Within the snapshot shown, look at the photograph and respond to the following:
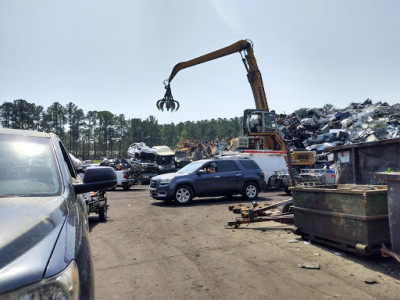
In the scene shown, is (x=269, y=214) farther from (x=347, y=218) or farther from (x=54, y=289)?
(x=54, y=289)

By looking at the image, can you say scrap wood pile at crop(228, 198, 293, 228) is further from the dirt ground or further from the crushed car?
the crushed car

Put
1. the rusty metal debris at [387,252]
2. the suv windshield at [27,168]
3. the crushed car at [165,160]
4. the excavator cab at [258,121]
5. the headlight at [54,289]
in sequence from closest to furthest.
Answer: the headlight at [54,289] → the suv windshield at [27,168] → the rusty metal debris at [387,252] → the excavator cab at [258,121] → the crushed car at [165,160]

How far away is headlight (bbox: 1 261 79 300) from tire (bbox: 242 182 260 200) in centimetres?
1209

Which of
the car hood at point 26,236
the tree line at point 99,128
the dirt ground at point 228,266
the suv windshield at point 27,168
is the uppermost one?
the tree line at point 99,128

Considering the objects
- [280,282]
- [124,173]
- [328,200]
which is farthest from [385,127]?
[280,282]

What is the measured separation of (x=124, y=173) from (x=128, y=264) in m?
14.6

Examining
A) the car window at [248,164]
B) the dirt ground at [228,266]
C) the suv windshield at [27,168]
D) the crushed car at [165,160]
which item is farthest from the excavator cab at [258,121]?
the suv windshield at [27,168]

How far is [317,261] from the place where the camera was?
5.10 meters

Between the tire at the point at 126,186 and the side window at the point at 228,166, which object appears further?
the tire at the point at 126,186

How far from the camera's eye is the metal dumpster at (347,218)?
4781 millimetres

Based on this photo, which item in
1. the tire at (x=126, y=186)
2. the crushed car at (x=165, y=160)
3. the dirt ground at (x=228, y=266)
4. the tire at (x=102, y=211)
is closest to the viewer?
the dirt ground at (x=228, y=266)

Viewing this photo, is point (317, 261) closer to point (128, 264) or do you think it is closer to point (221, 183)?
point (128, 264)

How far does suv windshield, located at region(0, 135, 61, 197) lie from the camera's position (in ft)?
8.10

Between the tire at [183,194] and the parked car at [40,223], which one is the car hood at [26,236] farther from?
the tire at [183,194]
